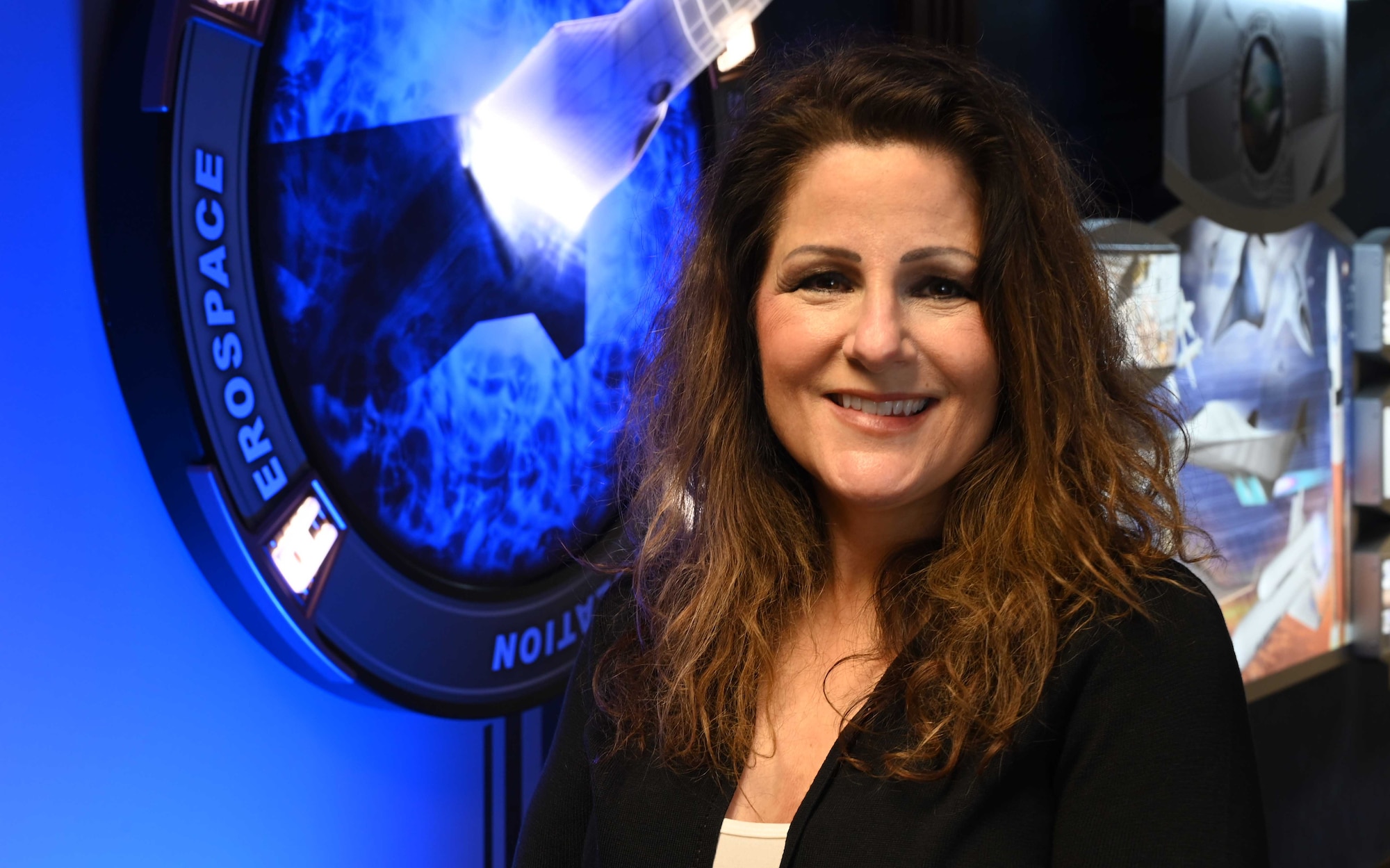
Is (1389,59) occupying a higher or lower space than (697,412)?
higher

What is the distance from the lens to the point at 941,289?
4.35 feet

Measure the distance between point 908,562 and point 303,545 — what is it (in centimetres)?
83

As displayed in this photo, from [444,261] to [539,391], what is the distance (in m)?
0.29

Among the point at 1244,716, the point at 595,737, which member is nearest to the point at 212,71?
the point at 595,737

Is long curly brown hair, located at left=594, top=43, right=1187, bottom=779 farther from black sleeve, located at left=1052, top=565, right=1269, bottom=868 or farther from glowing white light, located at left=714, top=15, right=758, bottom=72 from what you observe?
glowing white light, located at left=714, top=15, right=758, bottom=72

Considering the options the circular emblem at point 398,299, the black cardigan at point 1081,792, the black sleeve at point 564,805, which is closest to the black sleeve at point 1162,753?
the black cardigan at point 1081,792

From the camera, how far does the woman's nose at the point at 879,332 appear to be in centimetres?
127

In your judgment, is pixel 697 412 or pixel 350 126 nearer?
pixel 697 412

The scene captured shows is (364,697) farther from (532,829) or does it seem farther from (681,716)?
(681,716)

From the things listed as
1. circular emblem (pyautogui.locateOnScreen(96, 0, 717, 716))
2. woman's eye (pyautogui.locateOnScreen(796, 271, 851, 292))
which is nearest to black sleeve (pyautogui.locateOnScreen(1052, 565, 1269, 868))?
woman's eye (pyautogui.locateOnScreen(796, 271, 851, 292))

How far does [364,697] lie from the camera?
182 centimetres

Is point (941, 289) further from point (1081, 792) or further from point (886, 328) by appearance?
point (1081, 792)

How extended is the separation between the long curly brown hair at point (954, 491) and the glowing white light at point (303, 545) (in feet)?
1.52

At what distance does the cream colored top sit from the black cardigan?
0.05ft
